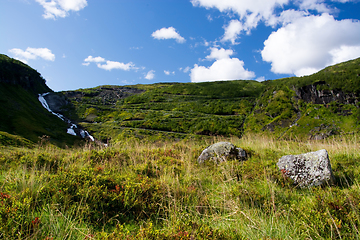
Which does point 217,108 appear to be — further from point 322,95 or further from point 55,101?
point 55,101

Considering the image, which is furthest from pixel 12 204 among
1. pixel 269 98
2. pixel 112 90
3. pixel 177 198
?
pixel 112 90

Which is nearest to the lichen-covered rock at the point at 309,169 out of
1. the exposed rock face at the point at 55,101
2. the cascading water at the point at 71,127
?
the cascading water at the point at 71,127

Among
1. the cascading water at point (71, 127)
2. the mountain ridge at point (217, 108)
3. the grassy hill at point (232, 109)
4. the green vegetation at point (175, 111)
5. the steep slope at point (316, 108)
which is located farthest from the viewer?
the green vegetation at point (175, 111)

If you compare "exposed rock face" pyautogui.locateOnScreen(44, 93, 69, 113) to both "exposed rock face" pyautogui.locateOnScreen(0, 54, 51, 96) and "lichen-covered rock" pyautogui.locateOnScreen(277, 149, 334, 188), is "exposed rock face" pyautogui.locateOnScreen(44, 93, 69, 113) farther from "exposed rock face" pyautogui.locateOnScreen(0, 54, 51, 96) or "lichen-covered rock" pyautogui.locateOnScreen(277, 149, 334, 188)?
"lichen-covered rock" pyautogui.locateOnScreen(277, 149, 334, 188)

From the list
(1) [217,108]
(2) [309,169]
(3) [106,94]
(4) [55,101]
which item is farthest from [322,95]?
(4) [55,101]

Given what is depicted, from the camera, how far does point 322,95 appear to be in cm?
6688

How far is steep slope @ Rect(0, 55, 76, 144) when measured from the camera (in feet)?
185

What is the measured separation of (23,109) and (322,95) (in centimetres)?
11827

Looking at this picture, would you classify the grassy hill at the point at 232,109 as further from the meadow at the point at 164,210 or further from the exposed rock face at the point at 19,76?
the meadow at the point at 164,210

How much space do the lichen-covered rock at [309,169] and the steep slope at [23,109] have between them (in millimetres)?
58268

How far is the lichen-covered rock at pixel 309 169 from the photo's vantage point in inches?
187

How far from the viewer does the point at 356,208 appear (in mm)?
3057

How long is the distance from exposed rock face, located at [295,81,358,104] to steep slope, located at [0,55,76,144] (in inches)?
3717

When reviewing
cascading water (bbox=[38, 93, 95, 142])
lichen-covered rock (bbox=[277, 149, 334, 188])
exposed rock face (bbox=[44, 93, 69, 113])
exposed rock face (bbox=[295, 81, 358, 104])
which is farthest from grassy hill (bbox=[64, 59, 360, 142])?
lichen-covered rock (bbox=[277, 149, 334, 188])
